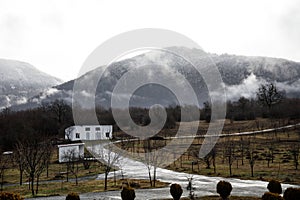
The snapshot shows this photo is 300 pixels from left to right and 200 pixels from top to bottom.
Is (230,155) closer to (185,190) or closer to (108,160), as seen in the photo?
(185,190)

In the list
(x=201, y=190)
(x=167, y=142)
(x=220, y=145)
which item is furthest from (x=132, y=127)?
(x=201, y=190)

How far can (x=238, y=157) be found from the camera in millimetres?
59344

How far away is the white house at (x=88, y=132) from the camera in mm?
86562

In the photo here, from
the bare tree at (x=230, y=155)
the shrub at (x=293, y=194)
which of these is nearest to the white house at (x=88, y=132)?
the bare tree at (x=230, y=155)

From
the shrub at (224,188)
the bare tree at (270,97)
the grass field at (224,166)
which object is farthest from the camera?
the bare tree at (270,97)

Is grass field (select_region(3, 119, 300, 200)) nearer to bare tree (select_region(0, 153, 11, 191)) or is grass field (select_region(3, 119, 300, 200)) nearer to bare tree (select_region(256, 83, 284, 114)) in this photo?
bare tree (select_region(0, 153, 11, 191))

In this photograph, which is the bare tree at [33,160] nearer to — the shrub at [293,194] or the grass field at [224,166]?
the grass field at [224,166]

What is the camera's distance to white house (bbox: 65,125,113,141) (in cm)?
8656

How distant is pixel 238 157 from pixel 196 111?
75280mm

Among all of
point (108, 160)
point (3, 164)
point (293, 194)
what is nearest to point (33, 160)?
point (108, 160)

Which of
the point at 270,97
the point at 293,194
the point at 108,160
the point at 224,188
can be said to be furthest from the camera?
the point at 270,97

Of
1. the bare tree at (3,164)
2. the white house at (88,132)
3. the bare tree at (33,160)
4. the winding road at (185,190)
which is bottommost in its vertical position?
the winding road at (185,190)

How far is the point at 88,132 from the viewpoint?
291 feet

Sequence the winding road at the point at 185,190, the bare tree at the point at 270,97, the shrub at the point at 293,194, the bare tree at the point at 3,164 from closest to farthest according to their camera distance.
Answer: the shrub at the point at 293,194, the winding road at the point at 185,190, the bare tree at the point at 3,164, the bare tree at the point at 270,97
